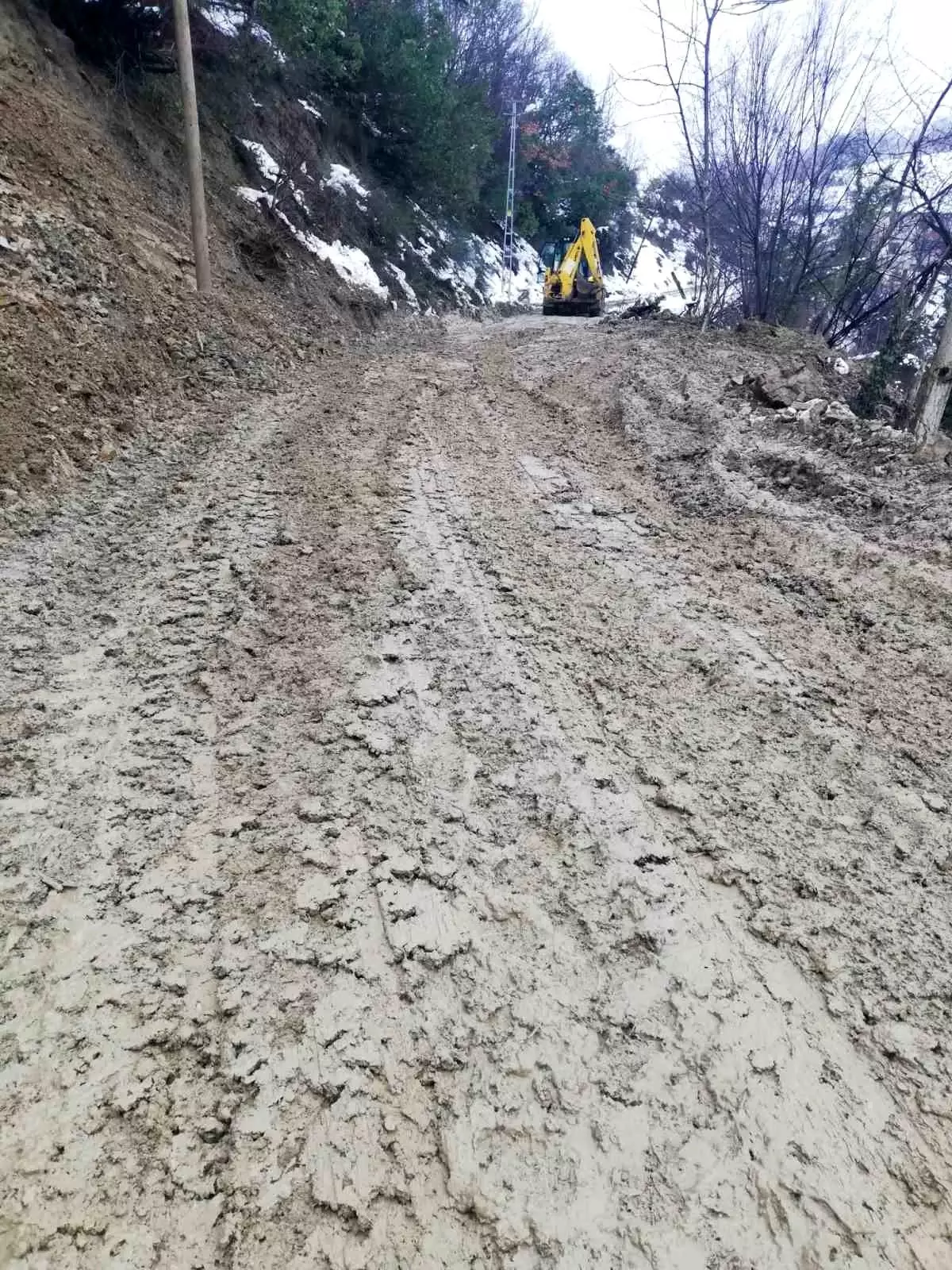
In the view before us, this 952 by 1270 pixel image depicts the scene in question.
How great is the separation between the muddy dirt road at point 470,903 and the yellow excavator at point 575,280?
18.4 meters

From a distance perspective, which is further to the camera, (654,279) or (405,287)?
(654,279)

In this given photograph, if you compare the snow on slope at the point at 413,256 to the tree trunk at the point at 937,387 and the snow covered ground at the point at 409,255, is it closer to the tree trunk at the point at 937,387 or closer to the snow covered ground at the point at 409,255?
the snow covered ground at the point at 409,255

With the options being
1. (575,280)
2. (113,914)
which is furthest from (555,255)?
(113,914)

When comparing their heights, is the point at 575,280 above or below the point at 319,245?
above

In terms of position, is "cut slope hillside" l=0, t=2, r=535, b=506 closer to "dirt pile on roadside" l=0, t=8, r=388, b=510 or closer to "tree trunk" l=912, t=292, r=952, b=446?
"dirt pile on roadside" l=0, t=8, r=388, b=510

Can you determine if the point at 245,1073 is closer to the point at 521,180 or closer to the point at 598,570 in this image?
the point at 598,570

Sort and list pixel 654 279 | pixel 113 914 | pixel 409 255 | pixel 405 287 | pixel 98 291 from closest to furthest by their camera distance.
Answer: pixel 113 914, pixel 98 291, pixel 405 287, pixel 409 255, pixel 654 279

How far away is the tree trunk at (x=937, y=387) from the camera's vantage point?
266 inches

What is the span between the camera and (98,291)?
6.20m

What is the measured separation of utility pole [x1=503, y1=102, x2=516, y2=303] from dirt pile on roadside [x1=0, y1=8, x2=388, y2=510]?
18.8 metres

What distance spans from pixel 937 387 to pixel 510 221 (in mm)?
25456

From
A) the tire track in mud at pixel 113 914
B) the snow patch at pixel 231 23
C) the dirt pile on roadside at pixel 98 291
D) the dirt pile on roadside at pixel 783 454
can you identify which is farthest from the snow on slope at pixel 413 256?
the tire track in mud at pixel 113 914

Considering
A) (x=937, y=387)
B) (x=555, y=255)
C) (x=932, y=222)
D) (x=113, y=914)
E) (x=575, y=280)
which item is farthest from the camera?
(x=555, y=255)

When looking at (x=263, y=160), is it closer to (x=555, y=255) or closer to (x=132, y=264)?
(x=132, y=264)
